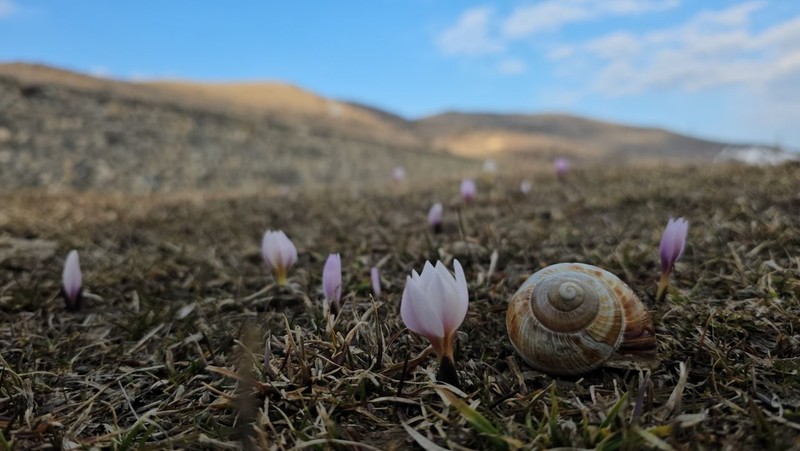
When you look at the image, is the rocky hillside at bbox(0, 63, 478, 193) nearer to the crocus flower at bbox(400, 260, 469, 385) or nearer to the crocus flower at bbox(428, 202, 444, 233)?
the crocus flower at bbox(428, 202, 444, 233)

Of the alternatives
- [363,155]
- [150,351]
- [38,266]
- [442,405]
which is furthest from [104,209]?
[363,155]

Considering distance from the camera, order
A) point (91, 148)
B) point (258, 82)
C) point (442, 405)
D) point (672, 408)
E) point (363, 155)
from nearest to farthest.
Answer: point (672, 408)
point (442, 405)
point (91, 148)
point (363, 155)
point (258, 82)

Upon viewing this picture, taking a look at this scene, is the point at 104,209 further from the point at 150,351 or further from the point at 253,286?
the point at 150,351

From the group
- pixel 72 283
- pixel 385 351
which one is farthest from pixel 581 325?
pixel 72 283

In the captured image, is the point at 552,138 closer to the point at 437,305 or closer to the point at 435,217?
A: the point at 435,217

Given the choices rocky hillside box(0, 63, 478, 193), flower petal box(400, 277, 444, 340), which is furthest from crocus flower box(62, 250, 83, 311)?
rocky hillside box(0, 63, 478, 193)
